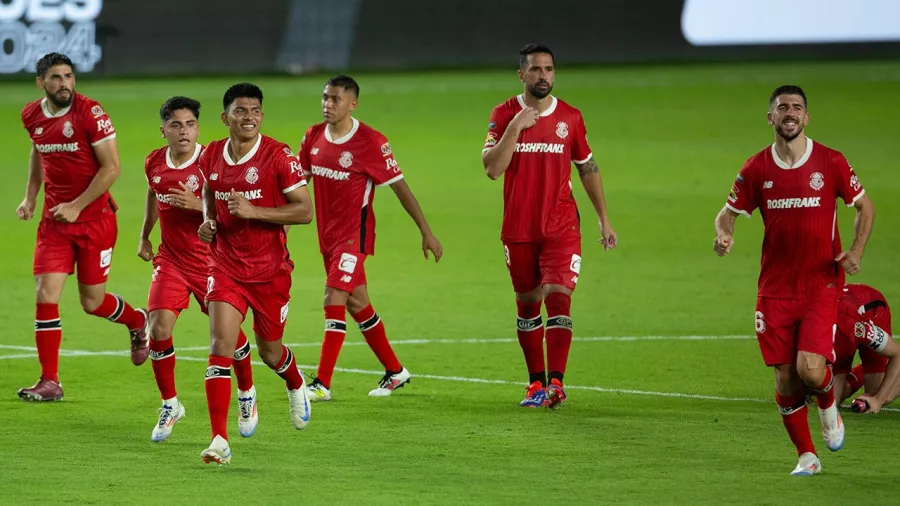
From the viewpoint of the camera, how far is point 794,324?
8.65 m

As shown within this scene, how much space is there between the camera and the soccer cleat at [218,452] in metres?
8.62

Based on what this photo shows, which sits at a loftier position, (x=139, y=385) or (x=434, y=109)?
(x=434, y=109)

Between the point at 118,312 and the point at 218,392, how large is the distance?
313 cm

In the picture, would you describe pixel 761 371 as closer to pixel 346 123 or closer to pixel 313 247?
pixel 346 123

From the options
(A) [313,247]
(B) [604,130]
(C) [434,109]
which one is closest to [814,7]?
(B) [604,130]

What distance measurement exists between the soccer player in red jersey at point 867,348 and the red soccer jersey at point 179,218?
13.8 ft

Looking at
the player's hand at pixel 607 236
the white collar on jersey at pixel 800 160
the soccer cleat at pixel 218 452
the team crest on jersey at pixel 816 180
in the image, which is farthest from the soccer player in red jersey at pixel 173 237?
the team crest on jersey at pixel 816 180

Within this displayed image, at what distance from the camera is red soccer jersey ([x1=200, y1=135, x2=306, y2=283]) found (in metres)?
9.15

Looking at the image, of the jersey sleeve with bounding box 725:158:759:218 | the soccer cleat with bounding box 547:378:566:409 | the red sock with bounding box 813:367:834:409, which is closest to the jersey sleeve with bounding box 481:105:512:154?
the soccer cleat with bounding box 547:378:566:409

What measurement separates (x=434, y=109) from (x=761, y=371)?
53.2ft

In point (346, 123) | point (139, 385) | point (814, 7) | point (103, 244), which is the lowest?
point (139, 385)

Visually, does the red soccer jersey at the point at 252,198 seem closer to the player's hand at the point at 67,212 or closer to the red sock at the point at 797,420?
the player's hand at the point at 67,212

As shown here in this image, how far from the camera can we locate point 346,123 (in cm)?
1134

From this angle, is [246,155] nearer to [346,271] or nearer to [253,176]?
[253,176]
